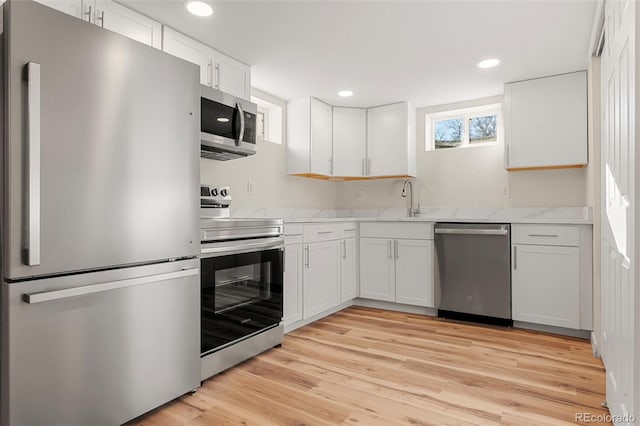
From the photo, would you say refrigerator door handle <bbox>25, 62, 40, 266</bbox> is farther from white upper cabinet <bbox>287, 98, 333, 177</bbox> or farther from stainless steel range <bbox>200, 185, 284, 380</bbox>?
white upper cabinet <bbox>287, 98, 333, 177</bbox>

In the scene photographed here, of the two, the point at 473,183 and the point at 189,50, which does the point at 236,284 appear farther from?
the point at 473,183

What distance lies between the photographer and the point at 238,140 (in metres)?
2.74

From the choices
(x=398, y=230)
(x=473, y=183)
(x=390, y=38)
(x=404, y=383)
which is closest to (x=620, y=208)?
(x=404, y=383)

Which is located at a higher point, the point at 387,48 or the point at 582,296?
the point at 387,48

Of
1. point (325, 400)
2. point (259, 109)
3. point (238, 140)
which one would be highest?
point (259, 109)

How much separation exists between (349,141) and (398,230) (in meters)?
1.21

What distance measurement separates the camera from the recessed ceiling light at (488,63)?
3.06m

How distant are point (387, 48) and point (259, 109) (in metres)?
1.53

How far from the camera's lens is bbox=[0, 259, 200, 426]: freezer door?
142cm

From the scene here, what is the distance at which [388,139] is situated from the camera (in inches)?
169

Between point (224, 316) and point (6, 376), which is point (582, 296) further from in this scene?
point (6, 376)

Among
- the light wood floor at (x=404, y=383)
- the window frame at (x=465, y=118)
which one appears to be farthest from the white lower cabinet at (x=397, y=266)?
the window frame at (x=465, y=118)

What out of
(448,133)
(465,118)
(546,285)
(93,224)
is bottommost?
(546,285)

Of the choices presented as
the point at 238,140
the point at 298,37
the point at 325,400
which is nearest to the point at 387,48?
the point at 298,37
